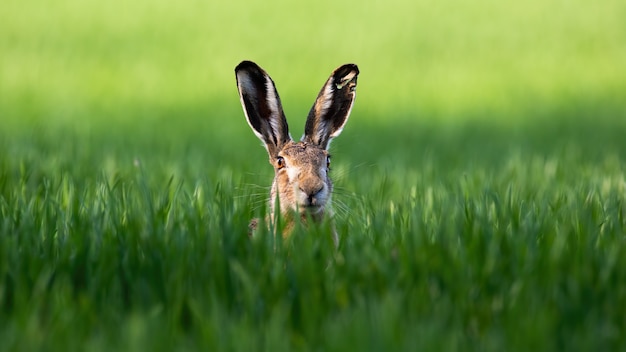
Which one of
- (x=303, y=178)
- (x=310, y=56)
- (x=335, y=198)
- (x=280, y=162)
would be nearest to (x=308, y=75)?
(x=310, y=56)

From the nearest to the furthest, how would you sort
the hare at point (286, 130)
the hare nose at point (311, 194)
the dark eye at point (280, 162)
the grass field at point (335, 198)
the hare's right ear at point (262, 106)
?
the grass field at point (335, 198) → the hare nose at point (311, 194) → the hare at point (286, 130) → the dark eye at point (280, 162) → the hare's right ear at point (262, 106)

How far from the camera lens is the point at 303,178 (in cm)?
495

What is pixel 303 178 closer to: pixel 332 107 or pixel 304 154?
pixel 304 154

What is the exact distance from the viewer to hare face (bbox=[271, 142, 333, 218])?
4887 millimetres

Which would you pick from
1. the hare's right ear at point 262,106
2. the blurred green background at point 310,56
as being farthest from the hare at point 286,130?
the blurred green background at point 310,56

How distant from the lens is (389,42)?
60.8 feet

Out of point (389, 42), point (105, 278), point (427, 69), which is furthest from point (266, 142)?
A: point (389, 42)

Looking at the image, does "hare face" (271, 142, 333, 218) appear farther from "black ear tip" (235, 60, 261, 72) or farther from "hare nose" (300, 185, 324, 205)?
"black ear tip" (235, 60, 261, 72)

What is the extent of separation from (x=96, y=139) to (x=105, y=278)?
6.19 metres

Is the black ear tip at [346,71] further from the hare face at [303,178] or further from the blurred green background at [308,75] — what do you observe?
the blurred green background at [308,75]

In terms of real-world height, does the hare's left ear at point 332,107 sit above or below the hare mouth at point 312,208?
above

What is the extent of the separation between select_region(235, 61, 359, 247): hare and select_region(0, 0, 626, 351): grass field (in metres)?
0.25

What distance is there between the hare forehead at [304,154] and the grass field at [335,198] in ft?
1.23

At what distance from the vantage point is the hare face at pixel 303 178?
4.89m
